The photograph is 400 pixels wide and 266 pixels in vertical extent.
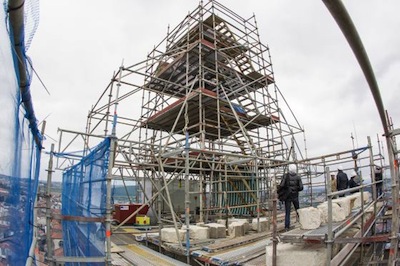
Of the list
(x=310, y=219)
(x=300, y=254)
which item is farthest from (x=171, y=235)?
(x=300, y=254)

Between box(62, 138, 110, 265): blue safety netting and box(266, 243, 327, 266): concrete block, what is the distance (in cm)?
290

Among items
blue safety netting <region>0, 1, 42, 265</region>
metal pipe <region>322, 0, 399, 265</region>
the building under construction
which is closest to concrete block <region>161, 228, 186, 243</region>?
the building under construction

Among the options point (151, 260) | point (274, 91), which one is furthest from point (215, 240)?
point (274, 91)

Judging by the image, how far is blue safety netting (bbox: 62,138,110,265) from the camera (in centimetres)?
413

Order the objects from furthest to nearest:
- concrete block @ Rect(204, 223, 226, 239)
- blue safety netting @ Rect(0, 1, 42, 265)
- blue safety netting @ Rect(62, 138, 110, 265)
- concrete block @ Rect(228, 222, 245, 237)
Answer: concrete block @ Rect(228, 222, 245, 237), concrete block @ Rect(204, 223, 226, 239), blue safety netting @ Rect(62, 138, 110, 265), blue safety netting @ Rect(0, 1, 42, 265)

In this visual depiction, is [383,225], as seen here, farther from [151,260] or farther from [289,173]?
[151,260]

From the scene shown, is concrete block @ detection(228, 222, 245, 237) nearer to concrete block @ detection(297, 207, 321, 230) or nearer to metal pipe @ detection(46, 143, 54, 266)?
concrete block @ detection(297, 207, 321, 230)

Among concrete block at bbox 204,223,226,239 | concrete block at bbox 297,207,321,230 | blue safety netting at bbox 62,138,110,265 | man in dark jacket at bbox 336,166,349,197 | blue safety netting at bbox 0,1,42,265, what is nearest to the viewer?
blue safety netting at bbox 0,1,42,265

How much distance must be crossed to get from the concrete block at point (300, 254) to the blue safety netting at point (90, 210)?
114 inches

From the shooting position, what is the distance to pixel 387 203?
932cm

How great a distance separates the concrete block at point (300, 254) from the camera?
Result: 421 cm

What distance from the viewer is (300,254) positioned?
4391 mm

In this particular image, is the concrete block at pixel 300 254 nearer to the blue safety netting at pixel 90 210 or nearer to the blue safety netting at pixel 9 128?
the blue safety netting at pixel 90 210

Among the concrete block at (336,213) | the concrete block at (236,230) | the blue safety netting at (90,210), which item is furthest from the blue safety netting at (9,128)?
the concrete block at (236,230)
